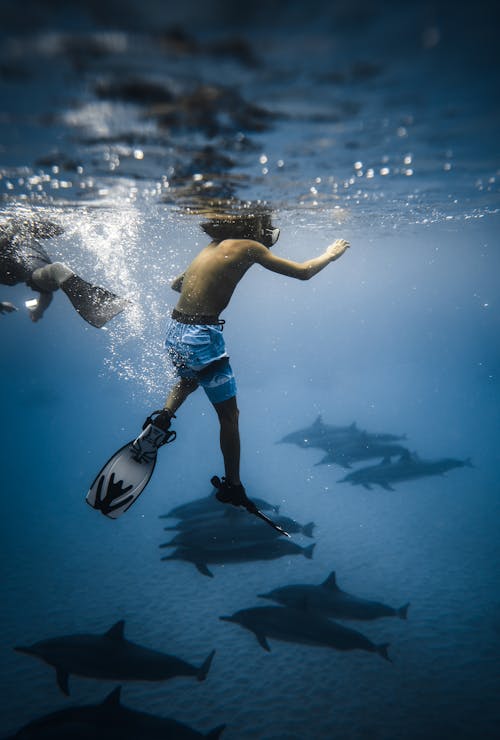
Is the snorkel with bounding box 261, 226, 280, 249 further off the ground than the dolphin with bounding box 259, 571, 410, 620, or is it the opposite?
the snorkel with bounding box 261, 226, 280, 249

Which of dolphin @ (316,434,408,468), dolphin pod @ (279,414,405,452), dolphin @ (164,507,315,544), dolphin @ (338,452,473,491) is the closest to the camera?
dolphin @ (164,507,315,544)

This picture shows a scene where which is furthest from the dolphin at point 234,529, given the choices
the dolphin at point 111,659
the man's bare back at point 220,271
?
the man's bare back at point 220,271

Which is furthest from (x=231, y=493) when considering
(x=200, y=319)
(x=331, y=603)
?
(x=331, y=603)

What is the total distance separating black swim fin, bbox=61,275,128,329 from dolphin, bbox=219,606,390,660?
5.31 m

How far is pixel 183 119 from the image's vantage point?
555 centimetres

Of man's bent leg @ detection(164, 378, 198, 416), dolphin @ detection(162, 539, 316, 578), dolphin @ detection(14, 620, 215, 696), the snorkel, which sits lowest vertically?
dolphin @ detection(14, 620, 215, 696)

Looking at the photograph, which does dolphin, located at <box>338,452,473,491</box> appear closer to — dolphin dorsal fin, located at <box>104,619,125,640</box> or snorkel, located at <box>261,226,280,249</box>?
dolphin dorsal fin, located at <box>104,619,125,640</box>

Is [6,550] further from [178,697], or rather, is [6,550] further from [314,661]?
[314,661]

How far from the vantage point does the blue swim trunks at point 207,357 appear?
419cm

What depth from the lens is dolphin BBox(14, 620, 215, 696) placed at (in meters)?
5.48

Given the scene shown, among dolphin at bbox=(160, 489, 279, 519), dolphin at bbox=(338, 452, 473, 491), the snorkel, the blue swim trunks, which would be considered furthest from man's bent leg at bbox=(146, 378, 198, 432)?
dolphin at bbox=(338, 452, 473, 491)

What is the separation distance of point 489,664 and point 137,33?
35.1ft

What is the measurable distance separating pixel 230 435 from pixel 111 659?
3.95m

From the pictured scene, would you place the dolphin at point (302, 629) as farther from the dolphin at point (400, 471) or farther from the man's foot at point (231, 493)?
the dolphin at point (400, 471)
